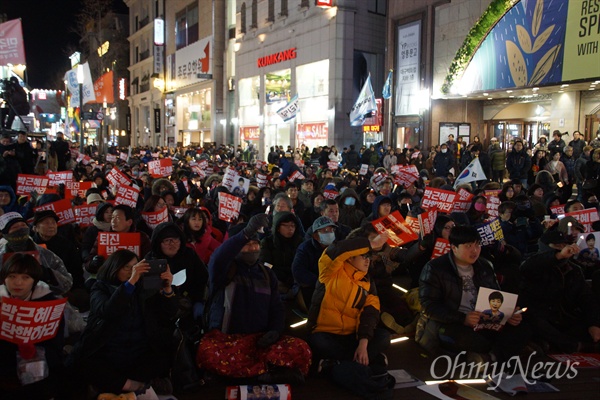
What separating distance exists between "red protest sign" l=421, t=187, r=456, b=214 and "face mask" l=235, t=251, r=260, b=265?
440 centimetres

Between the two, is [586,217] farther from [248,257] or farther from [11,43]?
[11,43]

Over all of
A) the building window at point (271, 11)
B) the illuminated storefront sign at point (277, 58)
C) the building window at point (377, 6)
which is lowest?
the illuminated storefront sign at point (277, 58)

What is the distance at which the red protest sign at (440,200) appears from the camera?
27.4ft

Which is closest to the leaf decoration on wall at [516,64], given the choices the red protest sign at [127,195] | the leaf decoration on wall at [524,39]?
the leaf decoration on wall at [524,39]

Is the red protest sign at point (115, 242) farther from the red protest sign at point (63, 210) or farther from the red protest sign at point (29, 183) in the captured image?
the red protest sign at point (29, 183)

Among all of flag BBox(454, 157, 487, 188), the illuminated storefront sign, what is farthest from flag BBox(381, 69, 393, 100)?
flag BBox(454, 157, 487, 188)

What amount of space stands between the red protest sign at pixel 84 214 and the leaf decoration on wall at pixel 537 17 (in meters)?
15.1

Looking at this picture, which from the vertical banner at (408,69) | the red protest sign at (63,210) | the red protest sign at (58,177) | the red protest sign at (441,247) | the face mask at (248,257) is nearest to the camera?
the face mask at (248,257)

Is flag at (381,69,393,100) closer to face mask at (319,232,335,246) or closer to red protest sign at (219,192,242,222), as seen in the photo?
red protest sign at (219,192,242,222)

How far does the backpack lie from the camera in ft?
14.5

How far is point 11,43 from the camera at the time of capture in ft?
50.6

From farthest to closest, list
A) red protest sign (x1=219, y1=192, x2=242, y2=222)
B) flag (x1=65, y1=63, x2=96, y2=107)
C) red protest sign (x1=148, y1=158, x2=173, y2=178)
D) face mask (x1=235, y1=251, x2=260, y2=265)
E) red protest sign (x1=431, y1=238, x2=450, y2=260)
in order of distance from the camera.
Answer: flag (x1=65, y1=63, x2=96, y2=107), red protest sign (x1=148, y1=158, x2=173, y2=178), red protest sign (x1=219, y1=192, x2=242, y2=222), red protest sign (x1=431, y1=238, x2=450, y2=260), face mask (x1=235, y1=251, x2=260, y2=265)

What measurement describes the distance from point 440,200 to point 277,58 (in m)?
25.0

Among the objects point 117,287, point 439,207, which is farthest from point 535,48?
point 117,287
